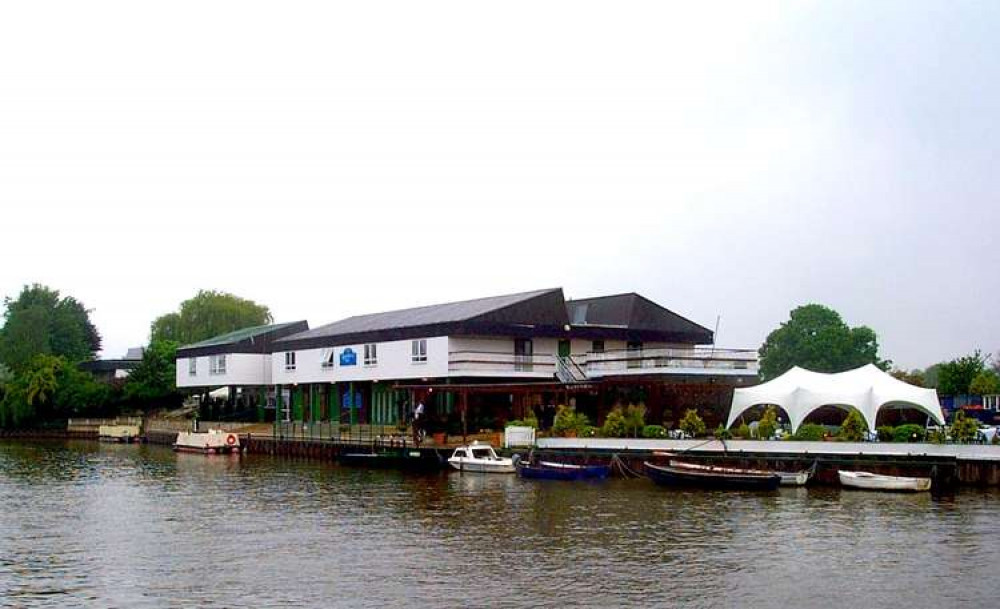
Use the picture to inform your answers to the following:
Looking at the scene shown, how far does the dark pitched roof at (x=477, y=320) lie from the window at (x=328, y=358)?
582mm

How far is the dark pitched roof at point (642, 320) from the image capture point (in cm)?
7206

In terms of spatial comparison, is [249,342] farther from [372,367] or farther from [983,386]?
[983,386]

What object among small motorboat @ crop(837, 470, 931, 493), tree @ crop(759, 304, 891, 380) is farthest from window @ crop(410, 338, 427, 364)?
tree @ crop(759, 304, 891, 380)

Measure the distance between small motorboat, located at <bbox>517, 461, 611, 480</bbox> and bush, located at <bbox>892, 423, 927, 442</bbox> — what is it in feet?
41.2

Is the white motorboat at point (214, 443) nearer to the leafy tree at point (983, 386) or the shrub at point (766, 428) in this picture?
the shrub at point (766, 428)

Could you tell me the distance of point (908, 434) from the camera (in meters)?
46.6

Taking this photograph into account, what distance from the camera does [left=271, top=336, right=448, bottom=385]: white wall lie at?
65.9 metres

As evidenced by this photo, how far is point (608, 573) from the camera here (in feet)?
86.2

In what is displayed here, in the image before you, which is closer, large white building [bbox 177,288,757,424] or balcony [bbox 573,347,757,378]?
balcony [bbox 573,347,757,378]

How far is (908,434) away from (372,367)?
36.4m

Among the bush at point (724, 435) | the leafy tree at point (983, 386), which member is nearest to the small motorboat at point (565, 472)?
the bush at point (724, 435)

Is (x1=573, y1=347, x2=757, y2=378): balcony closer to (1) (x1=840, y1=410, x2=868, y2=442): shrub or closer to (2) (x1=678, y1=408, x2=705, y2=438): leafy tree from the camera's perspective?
(2) (x1=678, y1=408, x2=705, y2=438): leafy tree

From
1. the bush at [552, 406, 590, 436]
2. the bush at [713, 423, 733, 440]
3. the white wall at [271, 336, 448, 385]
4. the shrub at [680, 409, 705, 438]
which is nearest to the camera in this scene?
the bush at [713, 423, 733, 440]

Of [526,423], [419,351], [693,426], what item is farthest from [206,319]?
[693,426]
